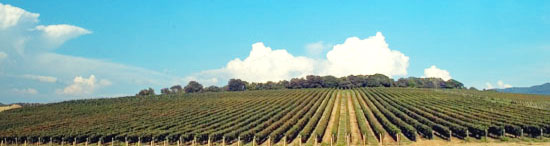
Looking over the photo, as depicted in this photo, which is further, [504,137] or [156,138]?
[156,138]

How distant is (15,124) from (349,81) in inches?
3795

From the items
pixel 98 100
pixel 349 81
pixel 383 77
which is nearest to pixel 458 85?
pixel 383 77

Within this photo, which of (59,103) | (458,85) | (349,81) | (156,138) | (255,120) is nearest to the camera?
(156,138)

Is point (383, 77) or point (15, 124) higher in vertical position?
point (383, 77)

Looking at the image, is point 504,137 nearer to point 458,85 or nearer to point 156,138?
point 156,138

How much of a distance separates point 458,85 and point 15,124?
143m

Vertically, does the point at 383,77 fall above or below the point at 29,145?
above

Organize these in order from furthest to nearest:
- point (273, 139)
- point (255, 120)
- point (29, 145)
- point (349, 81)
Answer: point (349, 81)
point (255, 120)
point (29, 145)
point (273, 139)

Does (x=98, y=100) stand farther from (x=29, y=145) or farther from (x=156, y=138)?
(x=156, y=138)

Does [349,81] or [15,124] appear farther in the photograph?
[349,81]

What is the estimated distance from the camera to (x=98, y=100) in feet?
315

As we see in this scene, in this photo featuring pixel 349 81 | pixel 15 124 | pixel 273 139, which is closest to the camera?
pixel 273 139

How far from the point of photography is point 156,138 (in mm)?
39406

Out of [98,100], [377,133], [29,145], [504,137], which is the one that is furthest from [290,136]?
[98,100]
